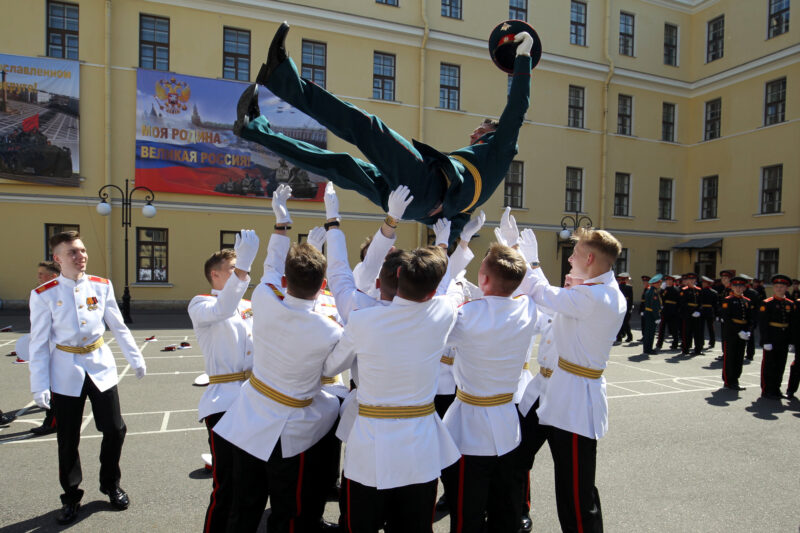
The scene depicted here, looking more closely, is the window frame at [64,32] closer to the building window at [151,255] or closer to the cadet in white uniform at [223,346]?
the building window at [151,255]

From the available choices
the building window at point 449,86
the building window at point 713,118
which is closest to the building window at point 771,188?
the building window at point 713,118

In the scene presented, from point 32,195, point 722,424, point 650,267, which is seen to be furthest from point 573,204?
point 32,195

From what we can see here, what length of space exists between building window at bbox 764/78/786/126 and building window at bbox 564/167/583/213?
7198 mm

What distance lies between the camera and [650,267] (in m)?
21.4

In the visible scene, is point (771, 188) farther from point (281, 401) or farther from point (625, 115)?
point (281, 401)

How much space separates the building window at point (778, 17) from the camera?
18812 mm

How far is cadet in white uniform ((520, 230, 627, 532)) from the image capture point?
2.98 metres

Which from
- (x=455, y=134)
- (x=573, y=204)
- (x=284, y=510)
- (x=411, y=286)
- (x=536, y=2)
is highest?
(x=536, y=2)

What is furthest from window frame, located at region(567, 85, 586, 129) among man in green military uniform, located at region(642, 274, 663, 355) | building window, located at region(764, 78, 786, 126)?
man in green military uniform, located at region(642, 274, 663, 355)

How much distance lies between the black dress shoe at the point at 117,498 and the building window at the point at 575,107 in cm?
2055

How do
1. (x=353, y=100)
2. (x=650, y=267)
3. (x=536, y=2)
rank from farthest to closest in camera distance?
(x=650, y=267) → (x=536, y=2) → (x=353, y=100)

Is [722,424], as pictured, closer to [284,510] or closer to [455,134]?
[284,510]

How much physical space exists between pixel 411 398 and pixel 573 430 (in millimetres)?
1135

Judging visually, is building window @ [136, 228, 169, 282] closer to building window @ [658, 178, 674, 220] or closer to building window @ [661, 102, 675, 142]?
building window @ [658, 178, 674, 220]
